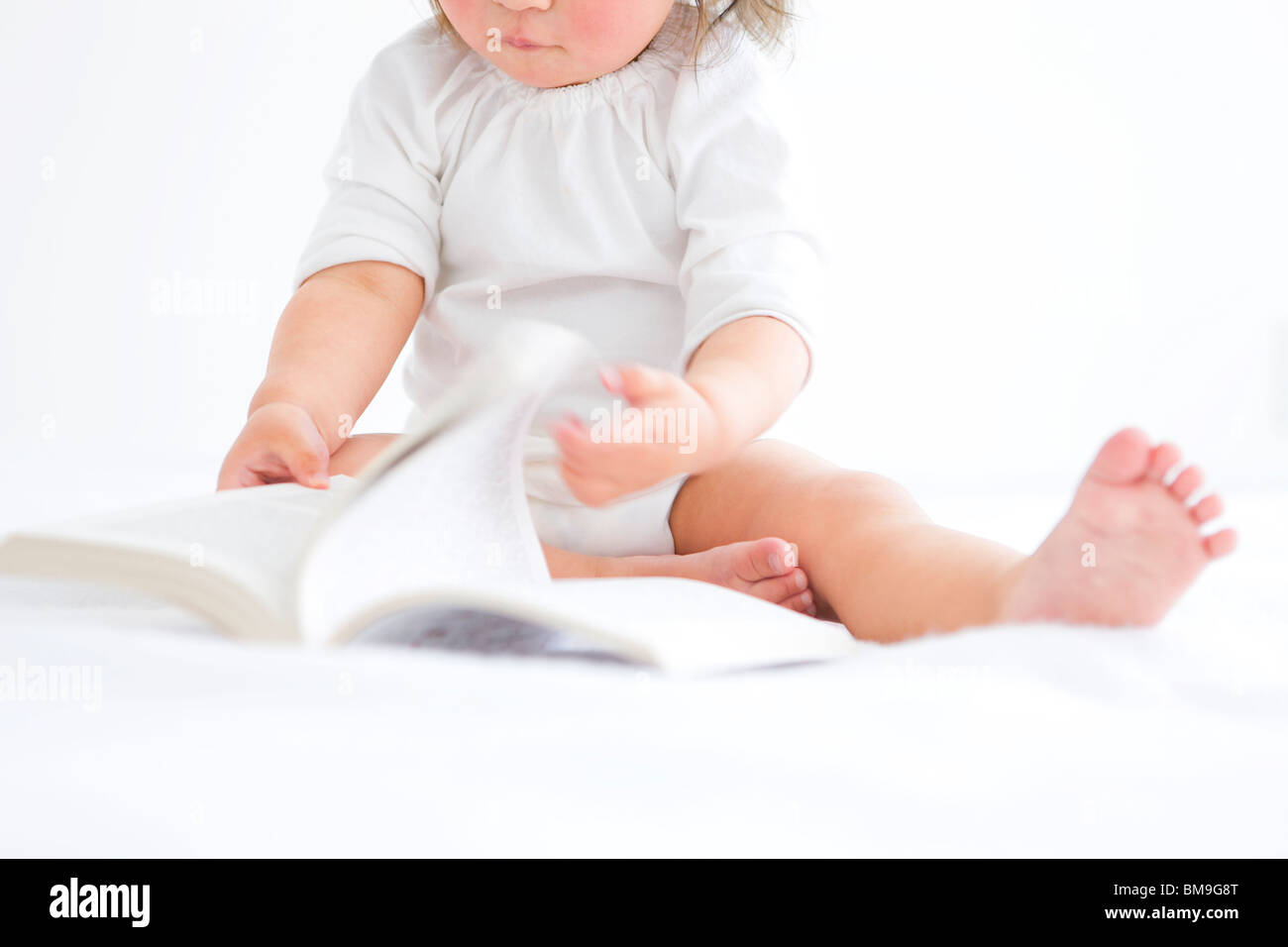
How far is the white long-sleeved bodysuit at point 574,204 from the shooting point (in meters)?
1.03

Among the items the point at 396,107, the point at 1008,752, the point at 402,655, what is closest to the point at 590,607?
the point at 402,655

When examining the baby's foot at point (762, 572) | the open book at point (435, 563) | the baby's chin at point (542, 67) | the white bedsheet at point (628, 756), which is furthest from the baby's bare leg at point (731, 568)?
the baby's chin at point (542, 67)

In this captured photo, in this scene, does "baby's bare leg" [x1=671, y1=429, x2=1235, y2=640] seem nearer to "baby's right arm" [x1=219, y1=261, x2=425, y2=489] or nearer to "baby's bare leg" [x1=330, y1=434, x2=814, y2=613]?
"baby's bare leg" [x1=330, y1=434, x2=814, y2=613]

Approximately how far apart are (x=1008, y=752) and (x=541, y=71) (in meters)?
0.73

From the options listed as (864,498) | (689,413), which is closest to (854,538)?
(864,498)

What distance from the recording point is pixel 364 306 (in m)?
1.07

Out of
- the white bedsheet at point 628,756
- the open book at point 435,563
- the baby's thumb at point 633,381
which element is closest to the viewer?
the white bedsheet at point 628,756

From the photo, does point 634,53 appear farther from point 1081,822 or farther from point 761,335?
point 1081,822

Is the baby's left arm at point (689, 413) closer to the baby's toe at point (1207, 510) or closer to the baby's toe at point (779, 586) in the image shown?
the baby's toe at point (779, 586)

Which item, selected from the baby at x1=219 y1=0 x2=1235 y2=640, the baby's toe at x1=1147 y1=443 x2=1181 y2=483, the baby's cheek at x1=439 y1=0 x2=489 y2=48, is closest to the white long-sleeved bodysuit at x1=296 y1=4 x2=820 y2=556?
the baby at x1=219 y1=0 x2=1235 y2=640

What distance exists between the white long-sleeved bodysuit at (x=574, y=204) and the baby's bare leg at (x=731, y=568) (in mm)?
75

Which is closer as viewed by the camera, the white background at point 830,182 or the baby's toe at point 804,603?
the baby's toe at point 804,603

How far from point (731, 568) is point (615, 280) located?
0.34m
